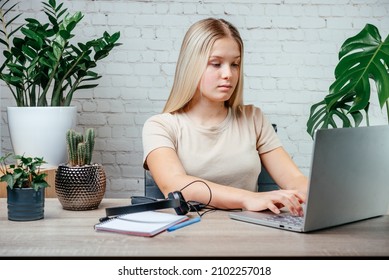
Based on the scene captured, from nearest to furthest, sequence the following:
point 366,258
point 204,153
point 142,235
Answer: point 366,258 < point 142,235 < point 204,153

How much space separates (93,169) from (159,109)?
1583 mm

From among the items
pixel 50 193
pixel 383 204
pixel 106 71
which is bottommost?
pixel 50 193

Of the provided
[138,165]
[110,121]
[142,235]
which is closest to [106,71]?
[110,121]

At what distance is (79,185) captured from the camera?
1.47m

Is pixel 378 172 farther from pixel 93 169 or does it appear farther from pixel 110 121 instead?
pixel 110 121

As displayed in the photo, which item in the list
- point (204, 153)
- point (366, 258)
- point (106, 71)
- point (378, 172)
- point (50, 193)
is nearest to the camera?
point (366, 258)

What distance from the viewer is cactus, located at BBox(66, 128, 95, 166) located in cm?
148

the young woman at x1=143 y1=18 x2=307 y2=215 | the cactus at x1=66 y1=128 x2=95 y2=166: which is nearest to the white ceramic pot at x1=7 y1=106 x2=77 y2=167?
the young woman at x1=143 y1=18 x2=307 y2=215

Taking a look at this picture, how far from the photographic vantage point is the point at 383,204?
1464 mm

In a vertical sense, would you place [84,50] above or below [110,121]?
above

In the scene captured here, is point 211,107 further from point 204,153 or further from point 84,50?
point 84,50

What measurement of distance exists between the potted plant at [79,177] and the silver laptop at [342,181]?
1.31 ft

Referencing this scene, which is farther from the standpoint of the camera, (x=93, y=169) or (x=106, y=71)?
(x=106, y=71)

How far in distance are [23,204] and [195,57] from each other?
85 cm
